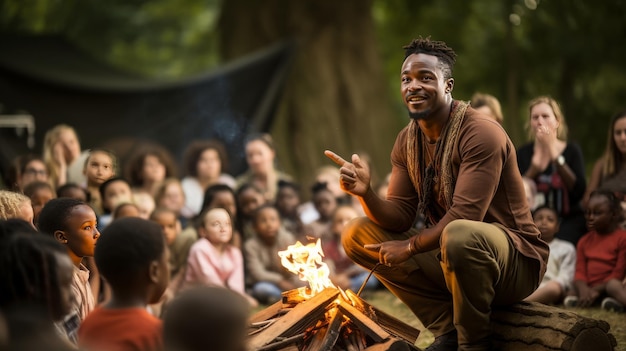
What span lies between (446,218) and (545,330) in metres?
0.79

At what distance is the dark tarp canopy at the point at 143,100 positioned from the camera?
11109 millimetres

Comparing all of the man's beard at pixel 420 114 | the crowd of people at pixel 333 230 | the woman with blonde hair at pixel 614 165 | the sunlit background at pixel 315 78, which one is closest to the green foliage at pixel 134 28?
the sunlit background at pixel 315 78

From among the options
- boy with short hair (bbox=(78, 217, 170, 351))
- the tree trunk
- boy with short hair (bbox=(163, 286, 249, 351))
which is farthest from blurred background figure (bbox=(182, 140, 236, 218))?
boy with short hair (bbox=(163, 286, 249, 351))

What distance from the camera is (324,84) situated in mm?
12305

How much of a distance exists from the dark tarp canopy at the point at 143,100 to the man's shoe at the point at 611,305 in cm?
502

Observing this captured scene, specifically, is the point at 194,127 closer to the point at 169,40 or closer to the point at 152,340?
the point at 152,340

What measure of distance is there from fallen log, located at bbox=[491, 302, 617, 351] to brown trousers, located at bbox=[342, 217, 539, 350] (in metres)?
0.10

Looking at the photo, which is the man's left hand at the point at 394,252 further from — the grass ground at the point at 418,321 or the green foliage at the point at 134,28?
the green foliage at the point at 134,28

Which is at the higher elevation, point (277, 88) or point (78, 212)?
point (277, 88)

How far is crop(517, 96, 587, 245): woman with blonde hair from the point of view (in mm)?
8141

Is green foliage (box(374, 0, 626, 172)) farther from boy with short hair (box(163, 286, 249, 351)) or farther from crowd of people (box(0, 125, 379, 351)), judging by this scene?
boy with short hair (box(163, 286, 249, 351))

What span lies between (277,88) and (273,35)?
0.93m

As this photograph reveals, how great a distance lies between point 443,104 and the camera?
211 inches

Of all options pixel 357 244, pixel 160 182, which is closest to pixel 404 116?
pixel 160 182
